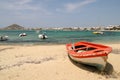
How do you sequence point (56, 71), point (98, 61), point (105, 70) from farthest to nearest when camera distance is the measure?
point (105, 70)
point (56, 71)
point (98, 61)

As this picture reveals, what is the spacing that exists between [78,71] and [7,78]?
3932mm

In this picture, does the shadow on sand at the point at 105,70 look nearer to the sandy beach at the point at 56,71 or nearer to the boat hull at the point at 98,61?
the sandy beach at the point at 56,71

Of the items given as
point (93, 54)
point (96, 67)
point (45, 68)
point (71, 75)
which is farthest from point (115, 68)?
point (45, 68)

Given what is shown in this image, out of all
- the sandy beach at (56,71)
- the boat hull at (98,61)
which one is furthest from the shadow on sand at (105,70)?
the boat hull at (98,61)

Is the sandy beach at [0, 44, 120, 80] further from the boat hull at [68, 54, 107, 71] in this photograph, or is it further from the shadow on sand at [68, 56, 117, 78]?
the boat hull at [68, 54, 107, 71]

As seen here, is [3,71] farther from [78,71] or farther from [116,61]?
[116,61]

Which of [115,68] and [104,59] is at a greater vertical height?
[104,59]

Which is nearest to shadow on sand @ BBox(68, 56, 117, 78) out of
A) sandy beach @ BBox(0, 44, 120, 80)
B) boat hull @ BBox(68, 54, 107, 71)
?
sandy beach @ BBox(0, 44, 120, 80)

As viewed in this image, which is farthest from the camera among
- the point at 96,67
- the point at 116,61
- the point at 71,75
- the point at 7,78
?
the point at 116,61

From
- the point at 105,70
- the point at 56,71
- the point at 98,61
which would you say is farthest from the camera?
the point at 105,70

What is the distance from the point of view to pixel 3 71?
33.9 ft

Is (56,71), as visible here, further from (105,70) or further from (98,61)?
(105,70)

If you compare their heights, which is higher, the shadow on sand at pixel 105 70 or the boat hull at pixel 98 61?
the boat hull at pixel 98 61

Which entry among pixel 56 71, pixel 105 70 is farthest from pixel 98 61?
pixel 56 71
